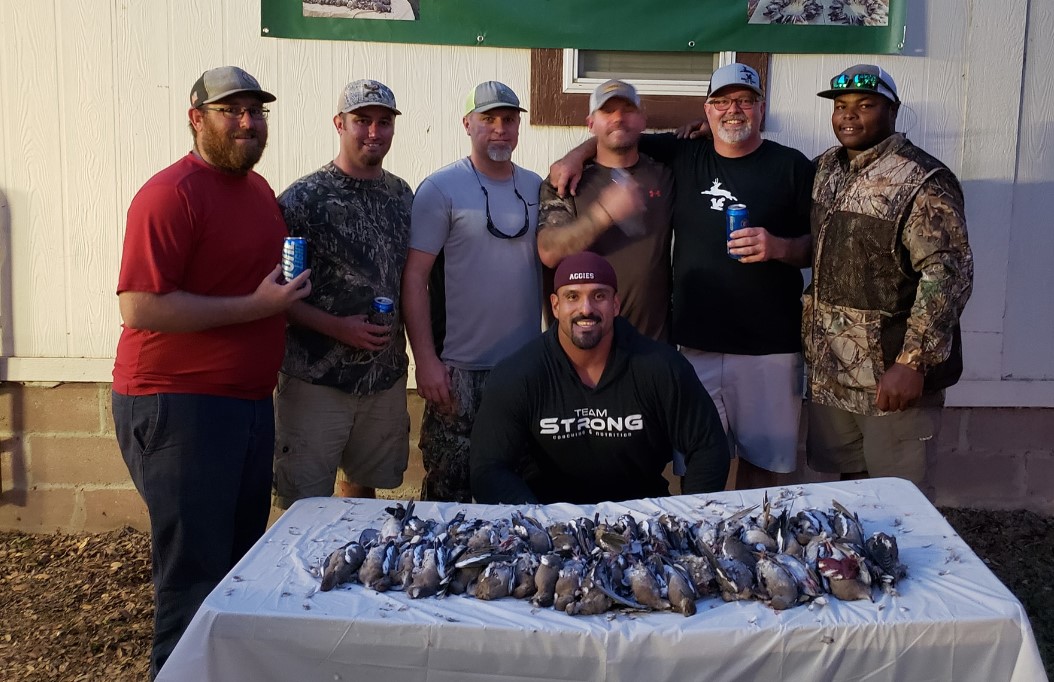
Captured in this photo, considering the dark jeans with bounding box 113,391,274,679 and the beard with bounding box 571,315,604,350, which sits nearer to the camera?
the dark jeans with bounding box 113,391,274,679

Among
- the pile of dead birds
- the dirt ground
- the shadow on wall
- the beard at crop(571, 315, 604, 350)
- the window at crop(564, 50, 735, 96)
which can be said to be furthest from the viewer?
the shadow on wall

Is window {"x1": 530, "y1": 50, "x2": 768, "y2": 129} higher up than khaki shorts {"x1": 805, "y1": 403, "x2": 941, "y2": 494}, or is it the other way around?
window {"x1": 530, "y1": 50, "x2": 768, "y2": 129}

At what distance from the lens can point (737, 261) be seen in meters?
4.14

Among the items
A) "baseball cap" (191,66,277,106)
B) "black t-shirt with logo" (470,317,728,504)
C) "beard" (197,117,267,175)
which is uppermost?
"baseball cap" (191,66,277,106)

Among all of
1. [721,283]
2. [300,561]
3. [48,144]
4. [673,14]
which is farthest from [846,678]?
[48,144]

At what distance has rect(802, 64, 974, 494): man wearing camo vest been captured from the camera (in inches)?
148

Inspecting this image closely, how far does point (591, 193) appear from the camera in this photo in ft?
13.8

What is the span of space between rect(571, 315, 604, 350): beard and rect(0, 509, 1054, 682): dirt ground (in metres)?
2.35

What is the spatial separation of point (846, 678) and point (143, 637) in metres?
3.18

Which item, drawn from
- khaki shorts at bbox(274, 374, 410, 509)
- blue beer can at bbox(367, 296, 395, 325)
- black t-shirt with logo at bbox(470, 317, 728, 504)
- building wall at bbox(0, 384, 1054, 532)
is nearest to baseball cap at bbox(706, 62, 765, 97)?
black t-shirt with logo at bbox(470, 317, 728, 504)

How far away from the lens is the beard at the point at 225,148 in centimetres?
346

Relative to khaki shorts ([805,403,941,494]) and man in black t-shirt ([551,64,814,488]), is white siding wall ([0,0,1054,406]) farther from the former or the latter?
khaki shorts ([805,403,941,494])

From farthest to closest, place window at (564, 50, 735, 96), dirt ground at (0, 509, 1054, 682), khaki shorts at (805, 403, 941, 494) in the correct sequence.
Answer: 1. window at (564, 50, 735, 96)
2. dirt ground at (0, 509, 1054, 682)
3. khaki shorts at (805, 403, 941, 494)

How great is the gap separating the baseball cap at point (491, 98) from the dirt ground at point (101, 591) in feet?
9.21
